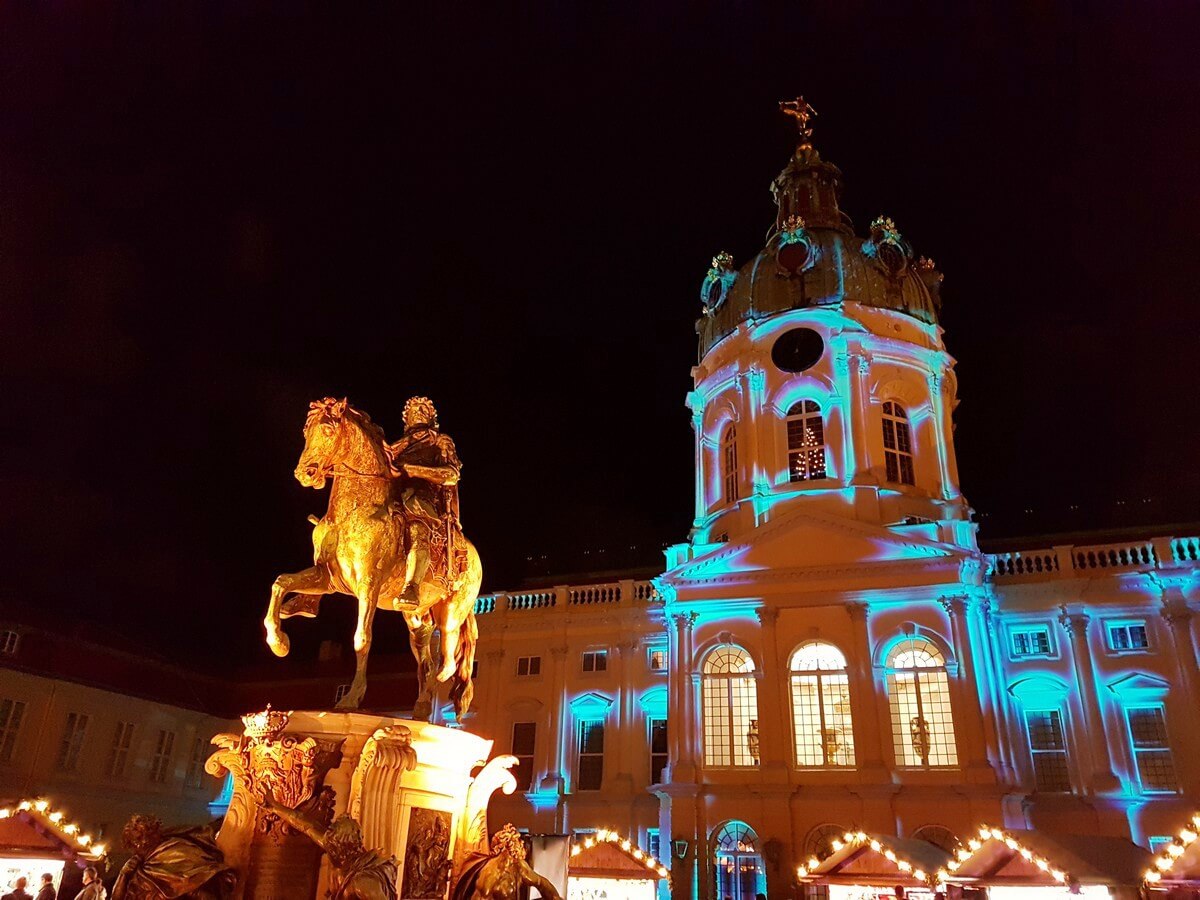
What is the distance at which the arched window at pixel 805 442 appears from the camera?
2836cm

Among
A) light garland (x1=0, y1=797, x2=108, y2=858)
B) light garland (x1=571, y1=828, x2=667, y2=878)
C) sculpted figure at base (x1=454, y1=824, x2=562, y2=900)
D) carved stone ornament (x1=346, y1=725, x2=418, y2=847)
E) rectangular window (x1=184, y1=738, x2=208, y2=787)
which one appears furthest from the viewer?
rectangular window (x1=184, y1=738, x2=208, y2=787)

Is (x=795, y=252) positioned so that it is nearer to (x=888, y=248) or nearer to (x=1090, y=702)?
(x=888, y=248)

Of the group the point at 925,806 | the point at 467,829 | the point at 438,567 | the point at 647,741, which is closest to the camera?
the point at 467,829

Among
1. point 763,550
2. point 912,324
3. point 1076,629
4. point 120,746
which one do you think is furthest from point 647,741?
point 120,746

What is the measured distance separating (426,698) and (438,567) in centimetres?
123

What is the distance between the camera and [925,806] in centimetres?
2202

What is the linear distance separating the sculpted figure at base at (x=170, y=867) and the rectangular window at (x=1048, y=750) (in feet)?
74.7

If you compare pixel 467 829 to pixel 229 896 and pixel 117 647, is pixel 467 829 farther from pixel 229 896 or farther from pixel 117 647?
pixel 117 647

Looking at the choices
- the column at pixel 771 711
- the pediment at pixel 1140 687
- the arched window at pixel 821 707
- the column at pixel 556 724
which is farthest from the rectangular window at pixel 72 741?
the pediment at pixel 1140 687

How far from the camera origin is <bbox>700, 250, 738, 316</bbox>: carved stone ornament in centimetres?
3247

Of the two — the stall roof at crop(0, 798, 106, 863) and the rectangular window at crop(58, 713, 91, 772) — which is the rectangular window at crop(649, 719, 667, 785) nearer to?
the stall roof at crop(0, 798, 106, 863)

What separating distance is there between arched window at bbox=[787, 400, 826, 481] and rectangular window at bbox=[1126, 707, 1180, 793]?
1070 cm

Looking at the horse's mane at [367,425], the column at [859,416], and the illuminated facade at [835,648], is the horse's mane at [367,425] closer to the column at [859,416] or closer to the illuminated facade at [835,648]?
the illuminated facade at [835,648]

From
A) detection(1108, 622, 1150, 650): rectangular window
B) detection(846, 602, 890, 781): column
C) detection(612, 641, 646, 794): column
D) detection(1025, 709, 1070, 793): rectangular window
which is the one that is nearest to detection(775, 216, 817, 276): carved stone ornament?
detection(846, 602, 890, 781): column
